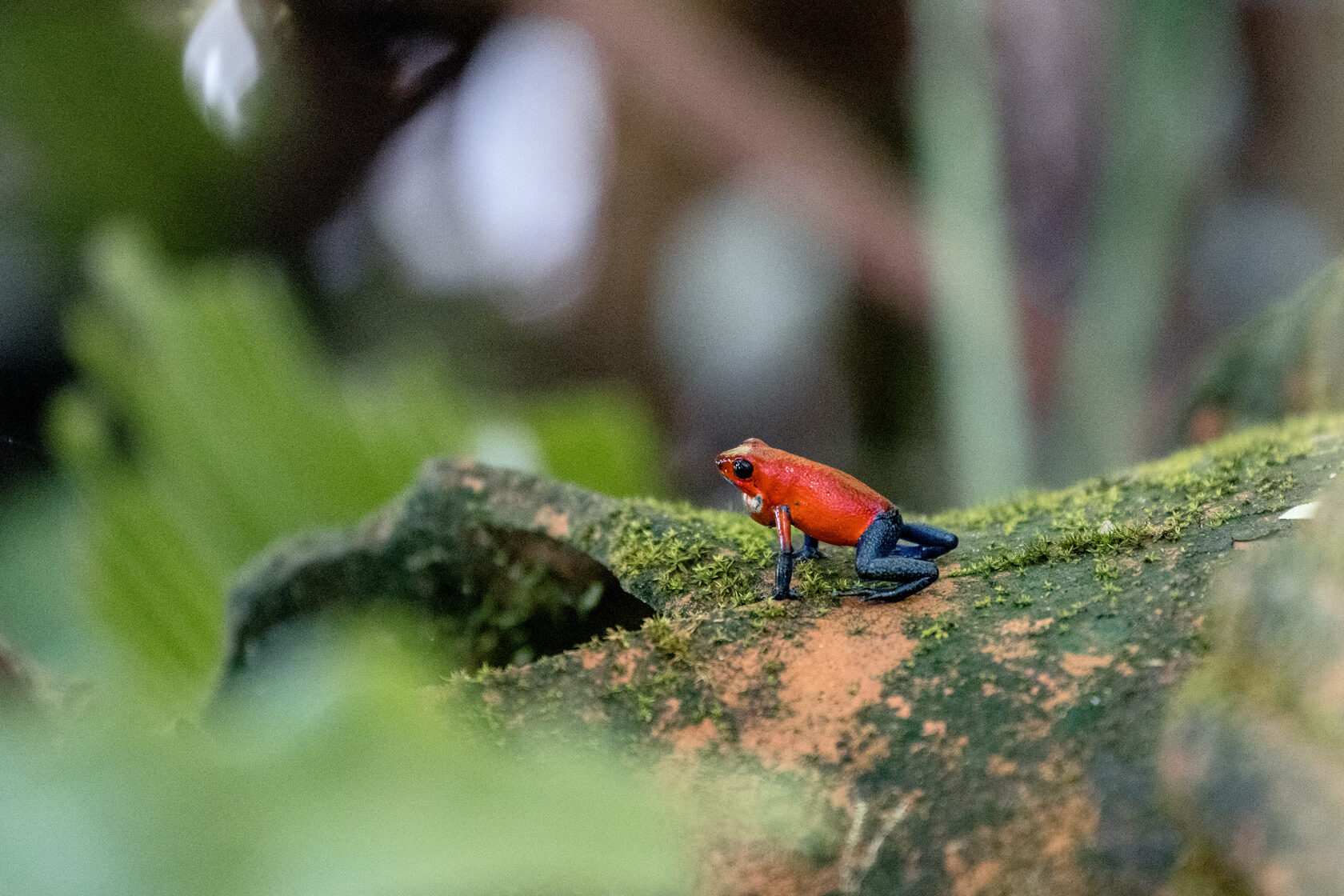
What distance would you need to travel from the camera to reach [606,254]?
2.90 m

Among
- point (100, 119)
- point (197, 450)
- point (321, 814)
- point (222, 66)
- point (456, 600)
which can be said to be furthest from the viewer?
point (100, 119)

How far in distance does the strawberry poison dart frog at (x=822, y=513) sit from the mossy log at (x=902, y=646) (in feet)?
0.11

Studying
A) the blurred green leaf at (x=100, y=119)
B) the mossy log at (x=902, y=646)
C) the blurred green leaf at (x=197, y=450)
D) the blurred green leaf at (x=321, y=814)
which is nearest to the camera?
the blurred green leaf at (x=321, y=814)

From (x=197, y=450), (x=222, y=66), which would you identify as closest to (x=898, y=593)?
(x=197, y=450)

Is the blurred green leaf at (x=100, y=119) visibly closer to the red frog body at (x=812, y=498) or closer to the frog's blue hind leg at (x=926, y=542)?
the red frog body at (x=812, y=498)

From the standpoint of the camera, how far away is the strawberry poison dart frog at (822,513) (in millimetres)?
926

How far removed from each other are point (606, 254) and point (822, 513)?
2.06 metres

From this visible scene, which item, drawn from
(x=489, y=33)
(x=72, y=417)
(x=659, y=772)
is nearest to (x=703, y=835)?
(x=659, y=772)

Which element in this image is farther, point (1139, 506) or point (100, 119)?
point (100, 119)

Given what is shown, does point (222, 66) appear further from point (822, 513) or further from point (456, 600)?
point (822, 513)

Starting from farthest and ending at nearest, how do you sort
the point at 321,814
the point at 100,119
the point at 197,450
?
1. the point at 100,119
2. the point at 197,450
3. the point at 321,814

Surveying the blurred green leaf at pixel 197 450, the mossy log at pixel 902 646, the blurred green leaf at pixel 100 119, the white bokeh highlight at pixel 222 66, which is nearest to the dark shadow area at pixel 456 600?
the mossy log at pixel 902 646

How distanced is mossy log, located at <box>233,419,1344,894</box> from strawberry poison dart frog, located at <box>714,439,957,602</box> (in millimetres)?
32

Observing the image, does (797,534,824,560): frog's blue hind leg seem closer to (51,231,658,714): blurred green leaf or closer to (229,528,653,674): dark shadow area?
(229,528,653,674): dark shadow area
